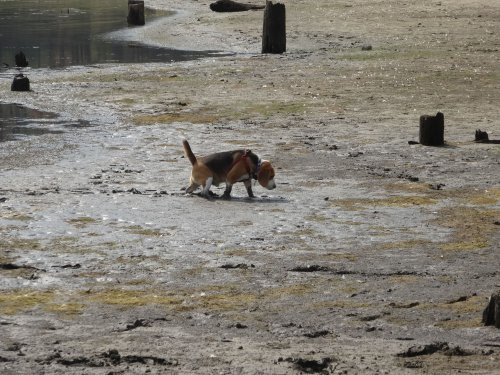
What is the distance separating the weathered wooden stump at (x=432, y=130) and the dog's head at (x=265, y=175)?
3853 mm

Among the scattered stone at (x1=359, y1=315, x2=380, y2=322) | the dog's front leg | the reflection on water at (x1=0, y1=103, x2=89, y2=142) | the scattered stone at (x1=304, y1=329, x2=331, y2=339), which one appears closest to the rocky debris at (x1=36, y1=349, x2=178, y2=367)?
the scattered stone at (x1=304, y1=329, x2=331, y2=339)

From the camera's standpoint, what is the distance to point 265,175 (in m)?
13.4

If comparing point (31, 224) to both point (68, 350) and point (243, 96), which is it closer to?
point (68, 350)

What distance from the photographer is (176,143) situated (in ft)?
57.1

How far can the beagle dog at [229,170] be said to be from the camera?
1327 centimetres

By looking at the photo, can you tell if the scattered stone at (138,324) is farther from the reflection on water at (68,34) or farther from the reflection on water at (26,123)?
the reflection on water at (68,34)

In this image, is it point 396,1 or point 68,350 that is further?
point 396,1

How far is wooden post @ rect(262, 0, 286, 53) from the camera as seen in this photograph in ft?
99.1

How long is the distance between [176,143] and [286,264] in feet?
23.6

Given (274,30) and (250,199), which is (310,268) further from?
(274,30)

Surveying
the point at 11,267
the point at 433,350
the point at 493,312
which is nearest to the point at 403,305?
the point at 493,312

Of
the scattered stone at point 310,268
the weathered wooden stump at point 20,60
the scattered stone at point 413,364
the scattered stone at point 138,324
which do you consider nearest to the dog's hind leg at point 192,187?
the scattered stone at point 310,268

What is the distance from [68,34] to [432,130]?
2525 cm

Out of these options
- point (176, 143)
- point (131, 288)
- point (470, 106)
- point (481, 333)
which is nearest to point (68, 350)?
point (131, 288)
